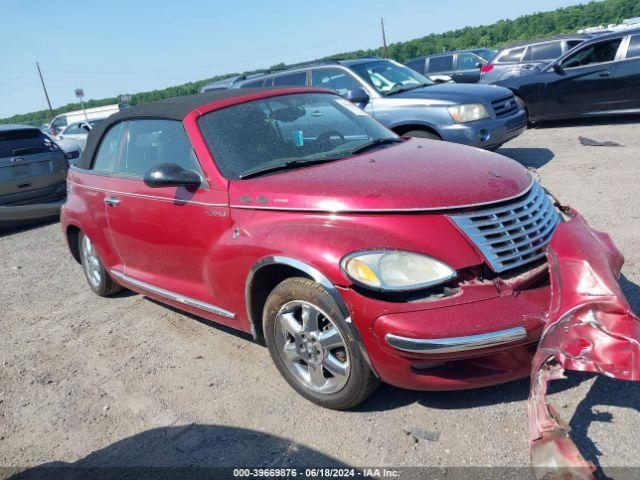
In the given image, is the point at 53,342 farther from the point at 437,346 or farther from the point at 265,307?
the point at 437,346

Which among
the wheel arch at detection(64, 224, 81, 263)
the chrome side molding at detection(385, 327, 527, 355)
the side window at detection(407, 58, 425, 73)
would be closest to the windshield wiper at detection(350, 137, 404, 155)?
the chrome side molding at detection(385, 327, 527, 355)

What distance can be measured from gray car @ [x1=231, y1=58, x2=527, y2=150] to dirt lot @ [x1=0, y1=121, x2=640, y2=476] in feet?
8.19

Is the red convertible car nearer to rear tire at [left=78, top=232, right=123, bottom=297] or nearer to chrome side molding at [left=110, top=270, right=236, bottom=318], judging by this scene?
chrome side molding at [left=110, top=270, right=236, bottom=318]

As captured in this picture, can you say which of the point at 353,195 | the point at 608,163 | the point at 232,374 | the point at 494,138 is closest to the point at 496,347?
the point at 353,195

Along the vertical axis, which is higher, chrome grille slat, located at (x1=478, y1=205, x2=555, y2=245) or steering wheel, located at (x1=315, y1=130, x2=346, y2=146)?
steering wheel, located at (x1=315, y1=130, x2=346, y2=146)

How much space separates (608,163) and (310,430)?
261 inches

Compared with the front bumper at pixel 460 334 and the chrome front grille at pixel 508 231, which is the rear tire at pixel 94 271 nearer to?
the front bumper at pixel 460 334

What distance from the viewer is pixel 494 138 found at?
297 inches

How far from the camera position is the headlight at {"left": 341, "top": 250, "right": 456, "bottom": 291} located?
2.67 metres

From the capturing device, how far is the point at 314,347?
3.06 meters

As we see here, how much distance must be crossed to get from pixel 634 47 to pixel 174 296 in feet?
33.0

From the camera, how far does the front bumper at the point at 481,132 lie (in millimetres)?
7324

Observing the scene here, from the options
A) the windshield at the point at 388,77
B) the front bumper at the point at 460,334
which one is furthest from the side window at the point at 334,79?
the front bumper at the point at 460,334

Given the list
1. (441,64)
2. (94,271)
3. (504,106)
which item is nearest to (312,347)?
(94,271)
